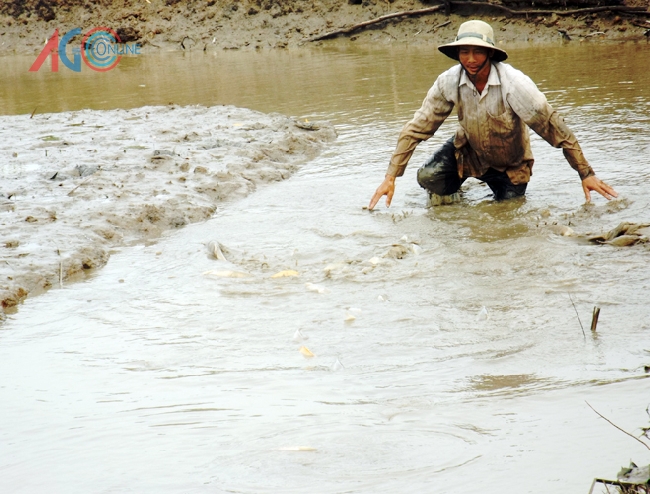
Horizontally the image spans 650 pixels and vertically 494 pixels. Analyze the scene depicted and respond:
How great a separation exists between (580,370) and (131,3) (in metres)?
15.8

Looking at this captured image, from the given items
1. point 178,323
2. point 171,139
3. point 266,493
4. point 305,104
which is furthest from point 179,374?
point 305,104

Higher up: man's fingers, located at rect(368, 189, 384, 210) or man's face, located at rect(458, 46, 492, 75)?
man's face, located at rect(458, 46, 492, 75)

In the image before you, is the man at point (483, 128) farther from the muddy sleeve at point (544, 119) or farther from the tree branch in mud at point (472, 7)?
the tree branch in mud at point (472, 7)

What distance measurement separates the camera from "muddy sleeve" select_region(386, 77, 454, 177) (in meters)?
4.93

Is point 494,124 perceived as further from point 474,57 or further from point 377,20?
point 377,20

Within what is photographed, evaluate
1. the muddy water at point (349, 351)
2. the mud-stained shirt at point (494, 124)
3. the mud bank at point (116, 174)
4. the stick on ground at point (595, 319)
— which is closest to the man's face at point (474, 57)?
the mud-stained shirt at point (494, 124)

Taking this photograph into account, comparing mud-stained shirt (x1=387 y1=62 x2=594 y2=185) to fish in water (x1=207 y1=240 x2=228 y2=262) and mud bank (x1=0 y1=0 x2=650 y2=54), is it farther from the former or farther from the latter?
mud bank (x1=0 y1=0 x2=650 y2=54)

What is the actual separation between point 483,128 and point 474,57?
49 centimetres

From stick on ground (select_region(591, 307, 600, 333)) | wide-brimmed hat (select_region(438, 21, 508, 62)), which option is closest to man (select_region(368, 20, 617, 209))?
wide-brimmed hat (select_region(438, 21, 508, 62))

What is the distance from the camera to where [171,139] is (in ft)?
23.5

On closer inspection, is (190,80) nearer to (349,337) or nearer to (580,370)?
(349,337)

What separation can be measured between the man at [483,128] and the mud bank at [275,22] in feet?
24.3

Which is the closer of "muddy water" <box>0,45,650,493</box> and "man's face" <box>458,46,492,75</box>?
"muddy water" <box>0,45,650,493</box>

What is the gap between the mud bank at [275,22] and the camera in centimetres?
1203
